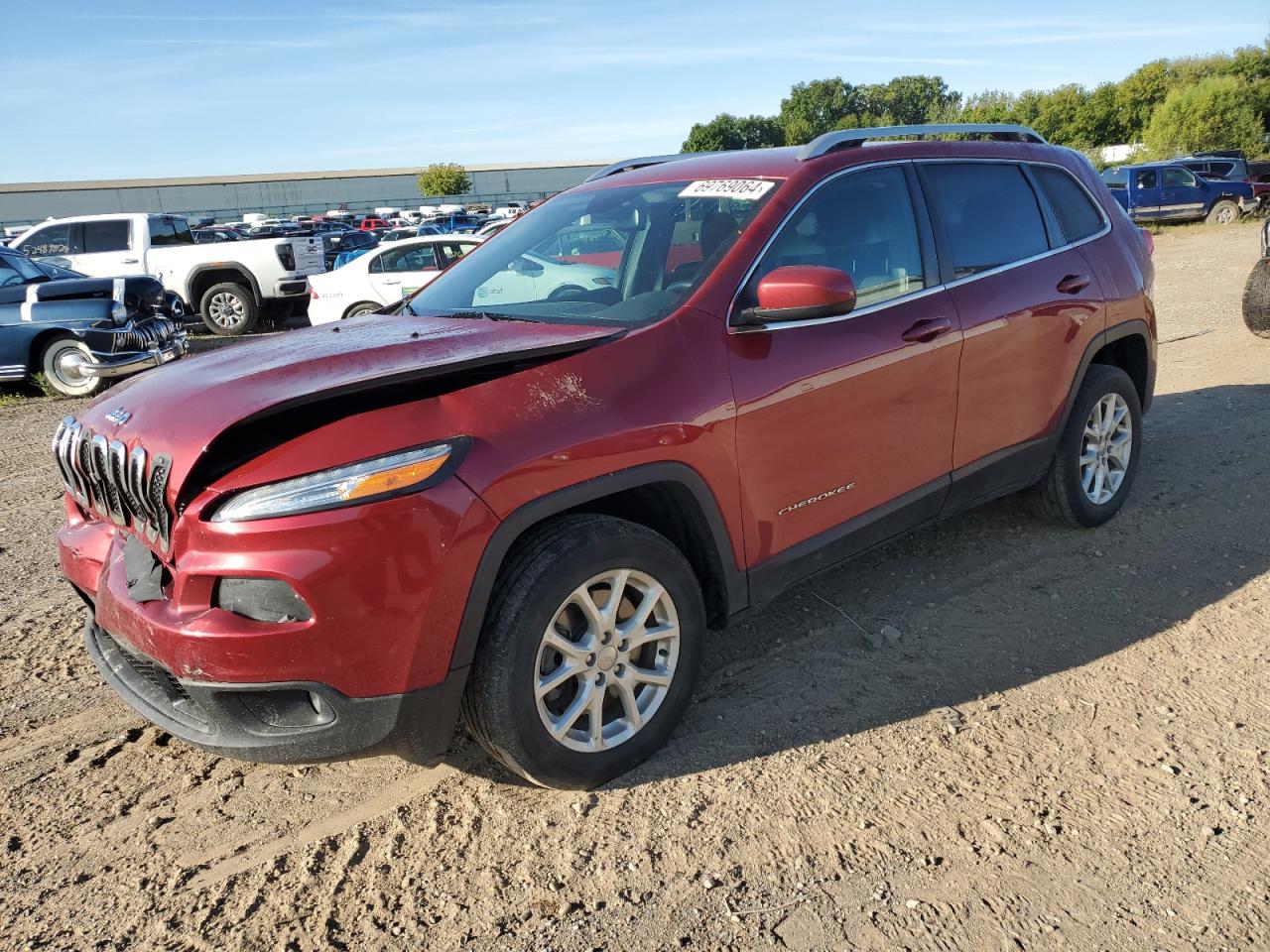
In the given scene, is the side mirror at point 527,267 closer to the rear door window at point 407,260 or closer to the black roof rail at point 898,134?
the black roof rail at point 898,134

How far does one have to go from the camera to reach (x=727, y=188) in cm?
359

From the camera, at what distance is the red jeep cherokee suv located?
2465mm

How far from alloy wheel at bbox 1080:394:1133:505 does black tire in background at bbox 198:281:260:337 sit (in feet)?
44.1

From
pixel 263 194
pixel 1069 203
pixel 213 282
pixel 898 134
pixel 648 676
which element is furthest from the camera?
pixel 263 194

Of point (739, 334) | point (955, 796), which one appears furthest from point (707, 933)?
point (739, 334)

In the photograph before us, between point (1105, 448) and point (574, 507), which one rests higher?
point (574, 507)

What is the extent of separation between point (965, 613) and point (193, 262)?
14.2 meters

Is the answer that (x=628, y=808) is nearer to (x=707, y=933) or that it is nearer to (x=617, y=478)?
(x=707, y=933)

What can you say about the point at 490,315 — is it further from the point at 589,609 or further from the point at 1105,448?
the point at 1105,448

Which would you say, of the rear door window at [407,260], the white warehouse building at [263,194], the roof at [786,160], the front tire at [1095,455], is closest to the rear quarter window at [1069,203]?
the roof at [786,160]

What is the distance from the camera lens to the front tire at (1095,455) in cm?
468

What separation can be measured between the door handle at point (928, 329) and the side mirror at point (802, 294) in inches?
24.2

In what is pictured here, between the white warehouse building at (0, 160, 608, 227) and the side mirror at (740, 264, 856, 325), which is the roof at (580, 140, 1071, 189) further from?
the white warehouse building at (0, 160, 608, 227)

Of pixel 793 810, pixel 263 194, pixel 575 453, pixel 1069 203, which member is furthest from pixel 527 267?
pixel 263 194
